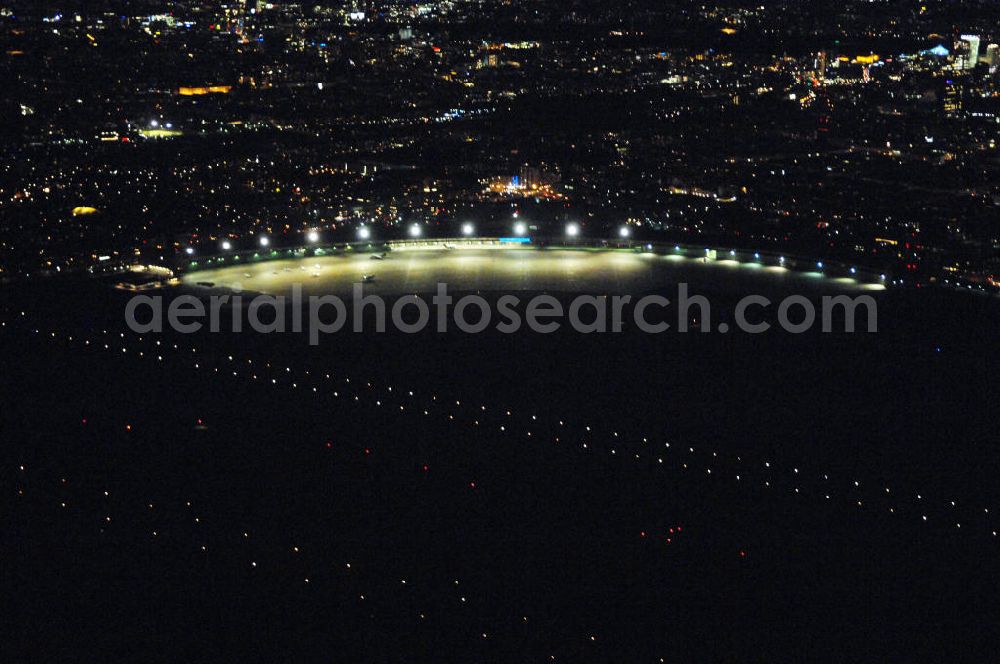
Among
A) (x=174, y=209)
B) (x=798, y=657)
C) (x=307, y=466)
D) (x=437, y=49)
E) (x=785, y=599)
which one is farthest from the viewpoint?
(x=437, y=49)

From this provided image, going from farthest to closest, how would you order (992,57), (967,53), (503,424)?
1. (992,57)
2. (967,53)
3. (503,424)

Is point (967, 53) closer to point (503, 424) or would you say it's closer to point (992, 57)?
point (992, 57)

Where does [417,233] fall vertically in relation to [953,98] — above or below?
below

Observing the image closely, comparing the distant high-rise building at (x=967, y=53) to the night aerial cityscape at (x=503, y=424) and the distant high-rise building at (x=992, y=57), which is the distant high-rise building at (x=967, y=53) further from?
the night aerial cityscape at (x=503, y=424)

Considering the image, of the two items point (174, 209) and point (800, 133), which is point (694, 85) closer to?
point (800, 133)

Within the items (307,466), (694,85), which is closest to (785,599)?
(307,466)

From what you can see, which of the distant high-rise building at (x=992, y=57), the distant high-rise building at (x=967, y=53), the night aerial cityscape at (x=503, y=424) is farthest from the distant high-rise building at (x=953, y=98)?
the night aerial cityscape at (x=503, y=424)

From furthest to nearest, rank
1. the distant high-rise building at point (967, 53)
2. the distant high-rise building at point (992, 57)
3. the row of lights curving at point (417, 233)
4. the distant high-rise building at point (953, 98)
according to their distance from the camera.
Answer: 1. the distant high-rise building at point (992, 57)
2. the distant high-rise building at point (967, 53)
3. the distant high-rise building at point (953, 98)
4. the row of lights curving at point (417, 233)

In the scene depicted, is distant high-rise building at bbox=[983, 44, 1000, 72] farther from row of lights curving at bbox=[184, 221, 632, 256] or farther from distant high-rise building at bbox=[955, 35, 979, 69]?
row of lights curving at bbox=[184, 221, 632, 256]

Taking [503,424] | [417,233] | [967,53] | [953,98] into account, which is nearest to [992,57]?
[967,53]
